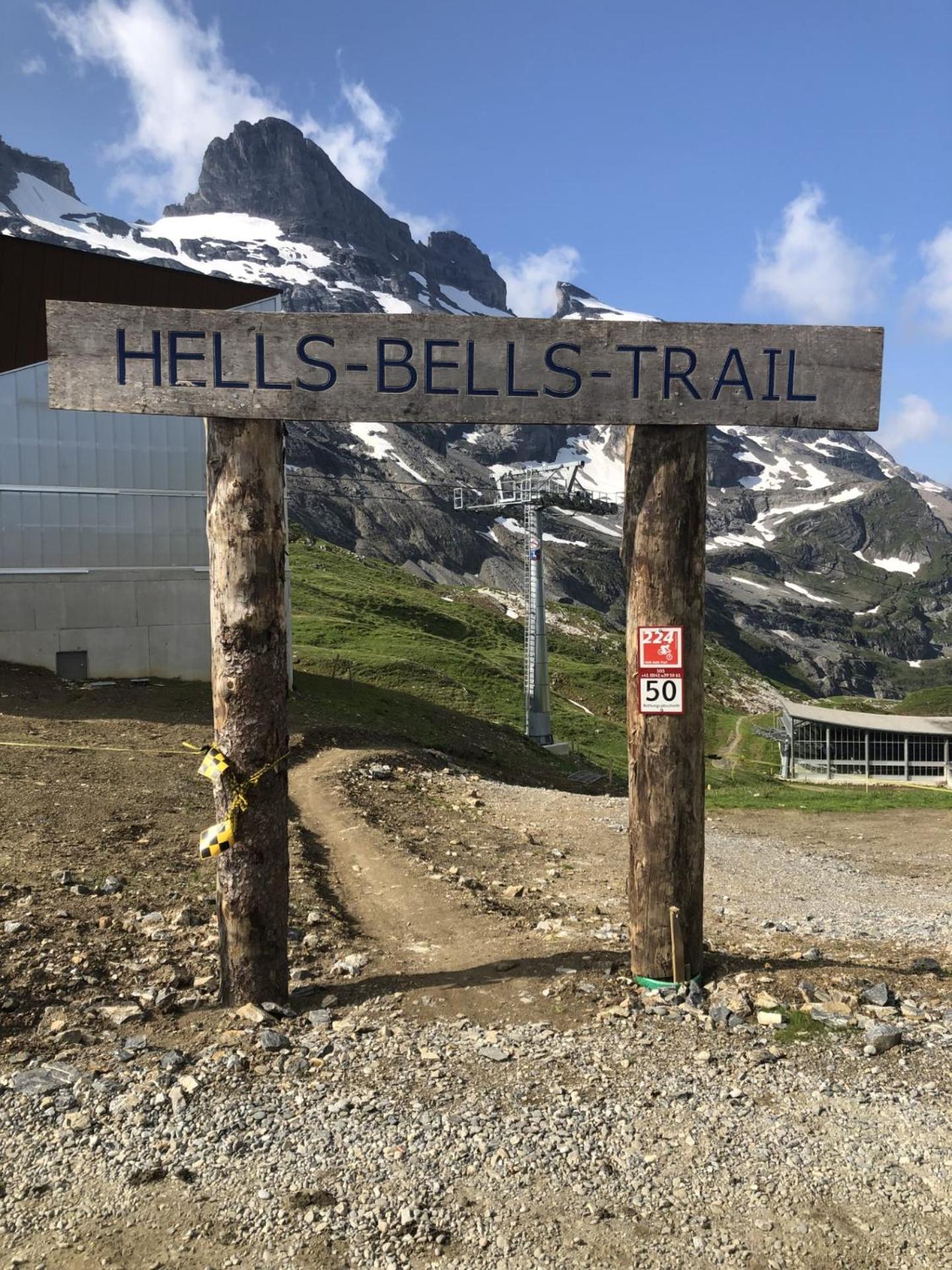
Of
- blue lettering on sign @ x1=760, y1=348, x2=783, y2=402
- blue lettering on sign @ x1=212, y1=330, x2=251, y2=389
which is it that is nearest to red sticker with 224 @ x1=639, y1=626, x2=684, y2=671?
blue lettering on sign @ x1=760, y1=348, x2=783, y2=402

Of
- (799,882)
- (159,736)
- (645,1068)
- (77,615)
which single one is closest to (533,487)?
(77,615)

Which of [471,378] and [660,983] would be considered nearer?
[471,378]

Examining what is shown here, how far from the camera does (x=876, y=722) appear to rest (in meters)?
58.5

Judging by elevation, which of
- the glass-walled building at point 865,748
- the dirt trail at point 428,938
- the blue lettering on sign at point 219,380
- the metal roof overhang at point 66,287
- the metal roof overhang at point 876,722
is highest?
the metal roof overhang at point 66,287

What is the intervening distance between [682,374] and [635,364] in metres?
0.38

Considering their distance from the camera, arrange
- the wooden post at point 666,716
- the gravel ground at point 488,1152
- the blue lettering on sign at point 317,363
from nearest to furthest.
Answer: the gravel ground at point 488,1152 < the blue lettering on sign at point 317,363 < the wooden post at point 666,716

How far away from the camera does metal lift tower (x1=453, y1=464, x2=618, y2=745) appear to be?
3909cm

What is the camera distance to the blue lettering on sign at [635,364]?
24.0 ft

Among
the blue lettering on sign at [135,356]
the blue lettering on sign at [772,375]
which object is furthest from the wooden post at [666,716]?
the blue lettering on sign at [135,356]

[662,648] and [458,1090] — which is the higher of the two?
[662,648]

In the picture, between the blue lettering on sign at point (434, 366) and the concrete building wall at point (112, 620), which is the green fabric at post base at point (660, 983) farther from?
the concrete building wall at point (112, 620)

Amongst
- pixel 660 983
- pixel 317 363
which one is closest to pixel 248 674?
pixel 317 363

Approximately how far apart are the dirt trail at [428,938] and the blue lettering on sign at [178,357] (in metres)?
5.08

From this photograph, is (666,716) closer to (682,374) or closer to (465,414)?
(682,374)
